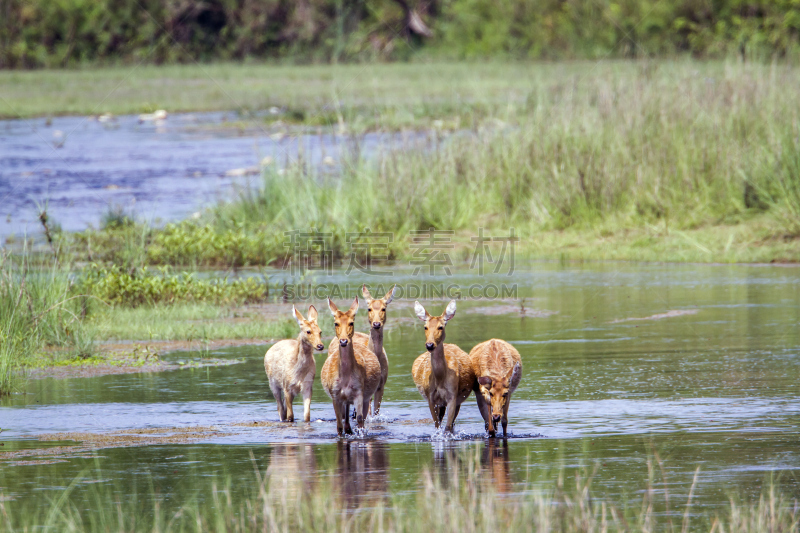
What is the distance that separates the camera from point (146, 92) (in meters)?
48.8

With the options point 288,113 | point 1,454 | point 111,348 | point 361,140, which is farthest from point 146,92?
point 1,454

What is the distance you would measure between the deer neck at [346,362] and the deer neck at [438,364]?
0.66 metres

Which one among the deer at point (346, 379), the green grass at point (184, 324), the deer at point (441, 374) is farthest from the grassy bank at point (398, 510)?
the green grass at point (184, 324)

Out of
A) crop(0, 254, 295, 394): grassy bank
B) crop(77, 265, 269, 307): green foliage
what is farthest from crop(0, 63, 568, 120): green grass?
crop(0, 254, 295, 394): grassy bank

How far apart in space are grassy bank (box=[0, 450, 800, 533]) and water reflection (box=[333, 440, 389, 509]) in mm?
25

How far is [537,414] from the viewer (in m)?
10.0

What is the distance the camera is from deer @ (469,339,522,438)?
9164 millimetres

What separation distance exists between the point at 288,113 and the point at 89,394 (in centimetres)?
2797

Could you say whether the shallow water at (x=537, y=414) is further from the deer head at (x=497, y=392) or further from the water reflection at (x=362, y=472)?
the deer head at (x=497, y=392)

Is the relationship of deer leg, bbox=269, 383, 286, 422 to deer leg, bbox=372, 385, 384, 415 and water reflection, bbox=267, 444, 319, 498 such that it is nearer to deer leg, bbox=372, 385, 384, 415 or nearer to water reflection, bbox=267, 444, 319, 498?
deer leg, bbox=372, 385, 384, 415

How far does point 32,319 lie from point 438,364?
5.36 meters

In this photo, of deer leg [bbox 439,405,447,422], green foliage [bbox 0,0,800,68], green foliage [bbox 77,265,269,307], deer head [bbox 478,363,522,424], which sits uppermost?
green foliage [bbox 0,0,800,68]

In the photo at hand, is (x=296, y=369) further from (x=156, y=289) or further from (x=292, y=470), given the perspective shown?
(x=156, y=289)

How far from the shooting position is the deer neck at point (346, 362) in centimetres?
958
